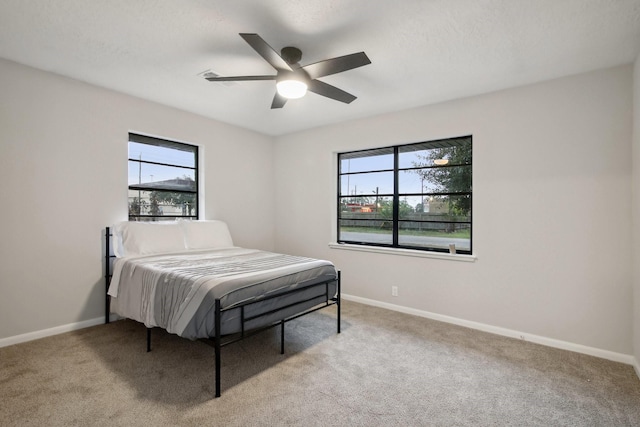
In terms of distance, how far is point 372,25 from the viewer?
2.18 metres

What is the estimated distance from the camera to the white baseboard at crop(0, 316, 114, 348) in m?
2.81

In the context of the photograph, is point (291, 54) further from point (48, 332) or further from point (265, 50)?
point (48, 332)

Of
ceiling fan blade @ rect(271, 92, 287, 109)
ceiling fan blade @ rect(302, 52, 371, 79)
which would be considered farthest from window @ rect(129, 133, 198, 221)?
ceiling fan blade @ rect(302, 52, 371, 79)

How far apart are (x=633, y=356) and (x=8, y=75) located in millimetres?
5928

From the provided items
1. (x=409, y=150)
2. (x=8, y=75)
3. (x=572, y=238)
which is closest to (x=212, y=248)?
(x=8, y=75)

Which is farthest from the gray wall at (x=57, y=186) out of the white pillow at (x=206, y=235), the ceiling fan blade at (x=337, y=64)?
the ceiling fan blade at (x=337, y=64)

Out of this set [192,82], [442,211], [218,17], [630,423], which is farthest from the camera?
[442,211]

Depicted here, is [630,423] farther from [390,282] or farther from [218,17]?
[218,17]

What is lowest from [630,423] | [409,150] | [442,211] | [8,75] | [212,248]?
[630,423]

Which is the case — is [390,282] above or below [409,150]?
below

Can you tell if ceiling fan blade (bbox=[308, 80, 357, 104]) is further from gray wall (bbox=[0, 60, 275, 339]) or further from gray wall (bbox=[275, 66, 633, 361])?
gray wall (bbox=[0, 60, 275, 339])

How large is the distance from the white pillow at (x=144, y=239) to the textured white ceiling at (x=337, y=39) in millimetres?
1506

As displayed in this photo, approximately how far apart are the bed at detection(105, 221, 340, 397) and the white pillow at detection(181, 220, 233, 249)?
0.01 metres

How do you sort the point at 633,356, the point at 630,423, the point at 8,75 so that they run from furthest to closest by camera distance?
the point at 8,75, the point at 633,356, the point at 630,423
